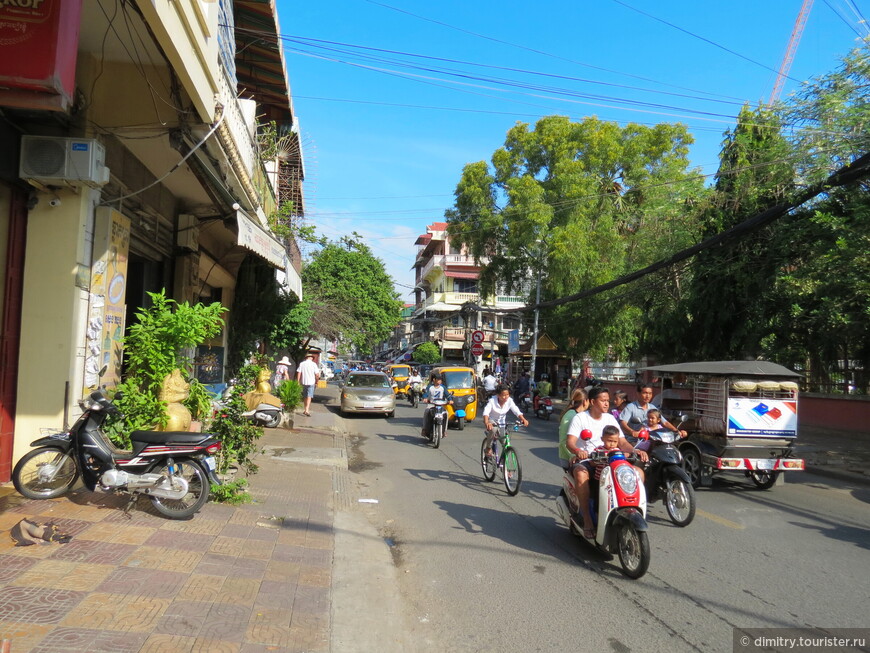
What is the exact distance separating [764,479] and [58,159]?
10.5 metres

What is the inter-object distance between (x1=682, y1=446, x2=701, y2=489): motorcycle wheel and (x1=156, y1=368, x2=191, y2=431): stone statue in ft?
24.2

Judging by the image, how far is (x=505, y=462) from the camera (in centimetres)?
927

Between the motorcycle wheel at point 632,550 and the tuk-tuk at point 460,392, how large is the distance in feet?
41.5

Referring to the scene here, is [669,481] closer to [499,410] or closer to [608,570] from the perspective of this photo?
[608,570]

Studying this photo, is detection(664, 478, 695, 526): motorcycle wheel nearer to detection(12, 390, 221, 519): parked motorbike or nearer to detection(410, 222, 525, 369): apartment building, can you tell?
detection(12, 390, 221, 519): parked motorbike

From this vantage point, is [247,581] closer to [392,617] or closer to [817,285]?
[392,617]

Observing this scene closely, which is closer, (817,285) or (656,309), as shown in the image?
(817,285)

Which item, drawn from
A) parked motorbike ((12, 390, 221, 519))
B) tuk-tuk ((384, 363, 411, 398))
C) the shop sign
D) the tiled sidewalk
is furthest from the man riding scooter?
tuk-tuk ((384, 363, 411, 398))

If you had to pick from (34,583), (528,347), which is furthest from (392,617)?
(528,347)

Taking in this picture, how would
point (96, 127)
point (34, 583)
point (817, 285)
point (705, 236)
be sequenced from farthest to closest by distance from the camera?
point (705, 236) → point (817, 285) → point (96, 127) → point (34, 583)

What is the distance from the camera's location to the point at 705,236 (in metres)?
19.6

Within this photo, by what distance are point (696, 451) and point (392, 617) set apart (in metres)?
7.03

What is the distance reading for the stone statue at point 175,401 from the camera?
780 cm

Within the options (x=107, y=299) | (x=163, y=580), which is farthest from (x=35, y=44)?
(x=163, y=580)
